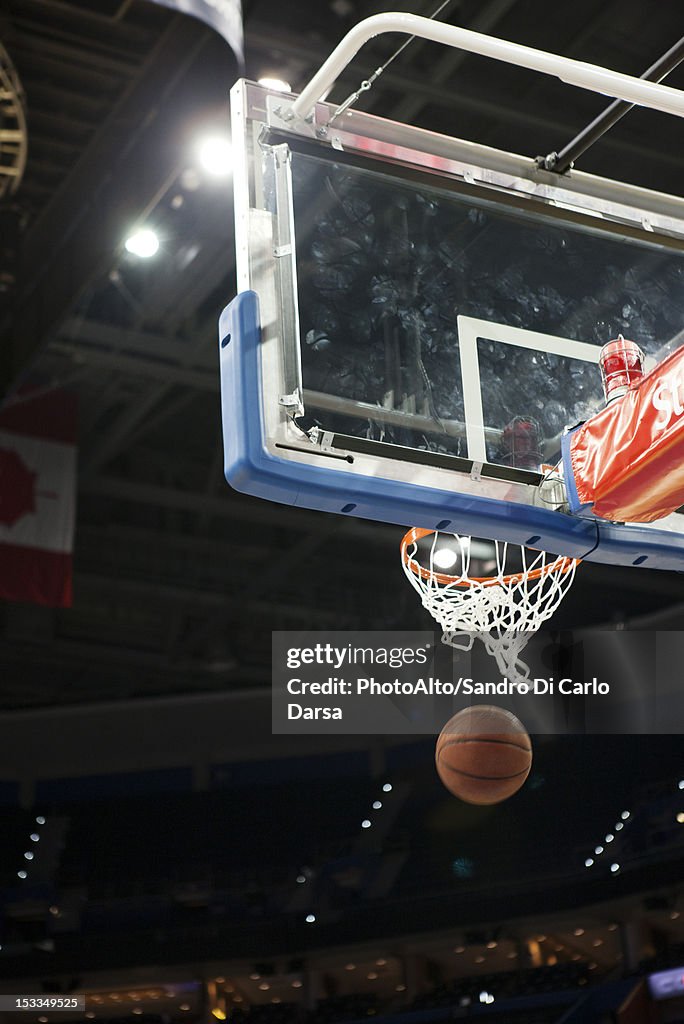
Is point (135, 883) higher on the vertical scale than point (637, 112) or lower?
lower

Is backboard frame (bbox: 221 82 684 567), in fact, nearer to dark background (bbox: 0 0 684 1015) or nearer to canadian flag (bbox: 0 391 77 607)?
dark background (bbox: 0 0 684 1015)

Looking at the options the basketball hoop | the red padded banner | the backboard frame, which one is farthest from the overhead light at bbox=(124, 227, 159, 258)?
the red padded banner

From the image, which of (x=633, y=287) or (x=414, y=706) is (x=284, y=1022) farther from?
(x=633, y=287)

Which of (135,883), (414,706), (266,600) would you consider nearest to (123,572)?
(266,600)

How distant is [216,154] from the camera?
19.4 feet

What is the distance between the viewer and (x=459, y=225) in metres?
3.20

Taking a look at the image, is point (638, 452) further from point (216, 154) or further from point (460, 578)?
point (216, 154)

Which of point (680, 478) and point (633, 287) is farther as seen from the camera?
point (633, 287)

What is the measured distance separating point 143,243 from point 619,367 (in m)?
4.52

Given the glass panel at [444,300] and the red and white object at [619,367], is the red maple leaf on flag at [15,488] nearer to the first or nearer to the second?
the glass panel at [444,300]

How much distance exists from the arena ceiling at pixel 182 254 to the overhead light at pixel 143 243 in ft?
0.30

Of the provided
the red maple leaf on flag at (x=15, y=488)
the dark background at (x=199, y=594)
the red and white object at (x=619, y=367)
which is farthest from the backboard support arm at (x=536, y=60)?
the red maple leaf on flag at (x=15, y=488)

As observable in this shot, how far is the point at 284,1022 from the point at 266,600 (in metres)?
4.52

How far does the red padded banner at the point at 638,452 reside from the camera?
2.48m
